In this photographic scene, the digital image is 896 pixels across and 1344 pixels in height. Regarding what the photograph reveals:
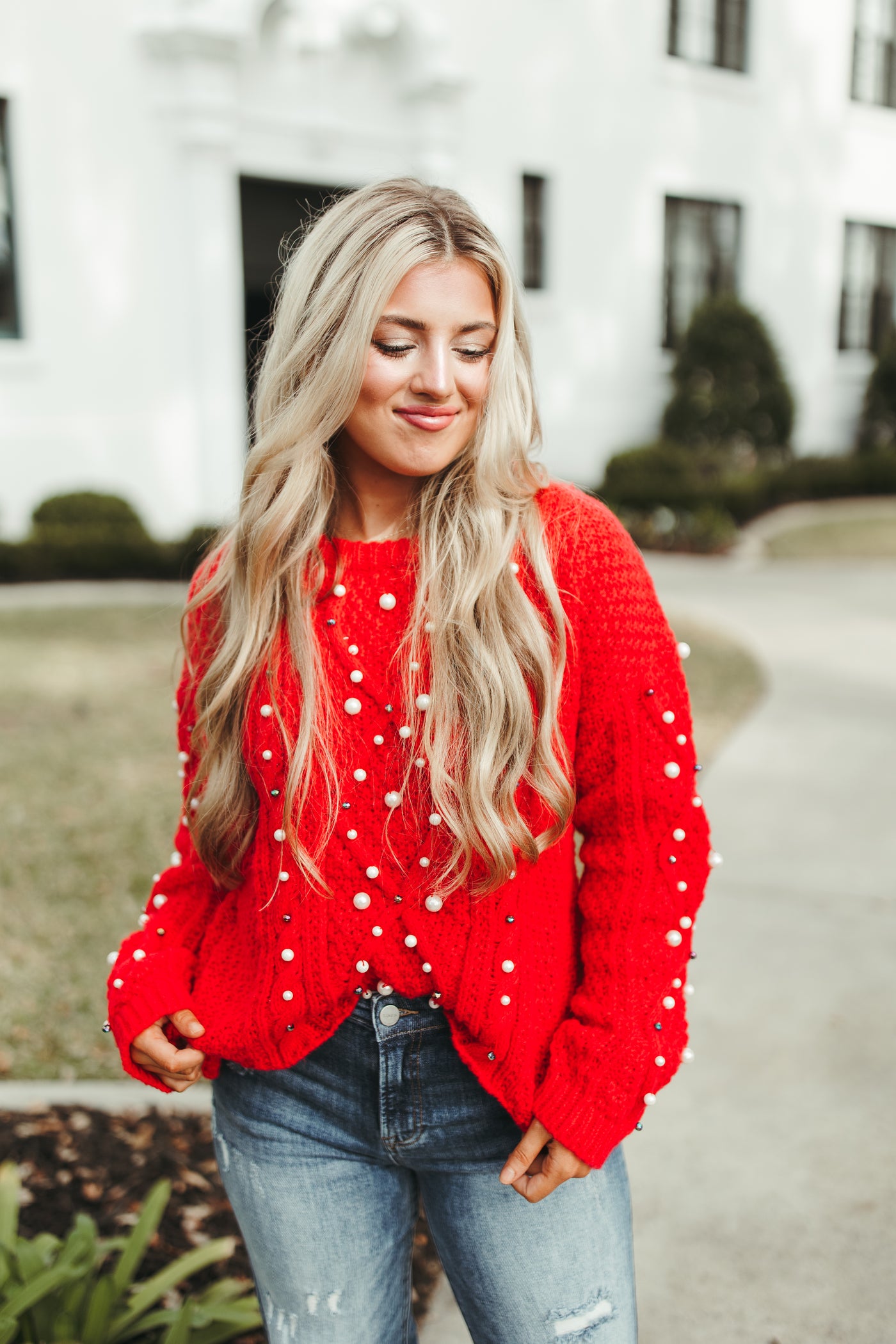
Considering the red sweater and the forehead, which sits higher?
the forehead

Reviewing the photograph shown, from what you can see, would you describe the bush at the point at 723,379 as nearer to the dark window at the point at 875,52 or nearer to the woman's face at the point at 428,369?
the dark window at the point at 875,52

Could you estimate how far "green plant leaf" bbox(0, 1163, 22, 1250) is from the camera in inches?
84.7

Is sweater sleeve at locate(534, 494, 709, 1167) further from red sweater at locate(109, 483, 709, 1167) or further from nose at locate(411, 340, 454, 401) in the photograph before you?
nose at locate(411, 340, 454, 401)

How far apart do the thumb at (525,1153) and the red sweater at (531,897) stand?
26mm

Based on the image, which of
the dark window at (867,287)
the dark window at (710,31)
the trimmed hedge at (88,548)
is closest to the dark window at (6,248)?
the trimmed hedge at (88,548)

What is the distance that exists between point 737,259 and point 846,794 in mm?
13215

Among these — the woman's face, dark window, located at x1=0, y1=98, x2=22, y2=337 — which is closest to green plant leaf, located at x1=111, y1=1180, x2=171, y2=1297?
the woman's face

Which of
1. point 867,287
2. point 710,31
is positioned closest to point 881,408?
point 867,287

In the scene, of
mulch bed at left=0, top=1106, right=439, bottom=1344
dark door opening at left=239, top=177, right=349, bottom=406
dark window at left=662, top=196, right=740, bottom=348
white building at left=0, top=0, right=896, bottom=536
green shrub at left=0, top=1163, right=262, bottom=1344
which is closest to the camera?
green shrub at left=0, top=1163, right=262, bottom=1344

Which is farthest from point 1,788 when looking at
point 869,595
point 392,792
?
point 869,595

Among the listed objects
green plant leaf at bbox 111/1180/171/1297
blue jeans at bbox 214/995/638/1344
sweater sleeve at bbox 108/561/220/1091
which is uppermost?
sweater sleeve at bbox 108/561/220/1091

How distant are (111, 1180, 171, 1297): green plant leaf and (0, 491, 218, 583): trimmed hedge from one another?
26.0 feet

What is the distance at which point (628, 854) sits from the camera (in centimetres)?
145

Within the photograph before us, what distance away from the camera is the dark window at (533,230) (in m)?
14.0
